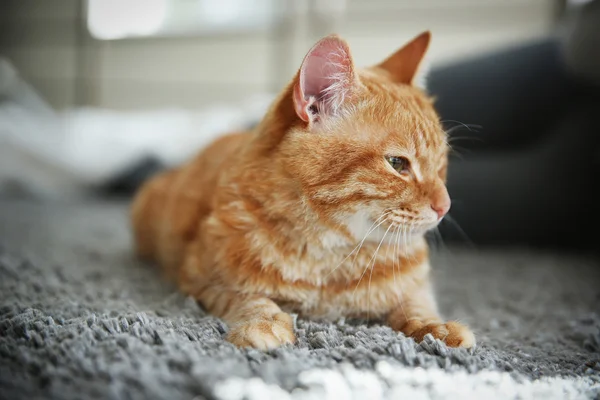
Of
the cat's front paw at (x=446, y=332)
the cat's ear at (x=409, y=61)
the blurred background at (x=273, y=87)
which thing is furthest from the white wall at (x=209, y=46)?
the cat's front paw at (x=446, y=332)

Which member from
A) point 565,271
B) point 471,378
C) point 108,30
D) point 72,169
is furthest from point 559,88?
point 108,30

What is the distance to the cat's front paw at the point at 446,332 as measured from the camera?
85cm

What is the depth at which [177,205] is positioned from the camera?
4.47 ft

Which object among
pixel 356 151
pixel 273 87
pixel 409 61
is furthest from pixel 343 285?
pixel 273 87

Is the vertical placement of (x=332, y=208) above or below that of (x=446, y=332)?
above

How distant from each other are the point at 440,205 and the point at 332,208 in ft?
0.67

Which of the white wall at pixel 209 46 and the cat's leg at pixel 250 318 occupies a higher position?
the white wall at pixel 209 46

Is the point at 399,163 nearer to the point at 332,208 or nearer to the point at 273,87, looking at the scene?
the point at 332,208

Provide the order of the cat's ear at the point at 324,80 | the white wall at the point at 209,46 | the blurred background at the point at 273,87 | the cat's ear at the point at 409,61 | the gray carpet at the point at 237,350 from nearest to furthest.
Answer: the gray carpet at the point at 237,350 < the cat's ear at the point at 324,80 < the cat's ear at the point at 409,61 < the blurred background at the point at 273,87 < the white wall at the point at 209,46

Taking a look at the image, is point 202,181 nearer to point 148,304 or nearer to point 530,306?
point 148,304

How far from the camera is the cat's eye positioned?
0.96m

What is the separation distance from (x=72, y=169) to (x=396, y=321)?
8.21ft

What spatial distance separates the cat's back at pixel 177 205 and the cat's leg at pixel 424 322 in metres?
0.49

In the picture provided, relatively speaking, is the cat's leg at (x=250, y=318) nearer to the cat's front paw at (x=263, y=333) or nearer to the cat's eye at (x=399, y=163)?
the cat's front paw at (x=263, y=333)
